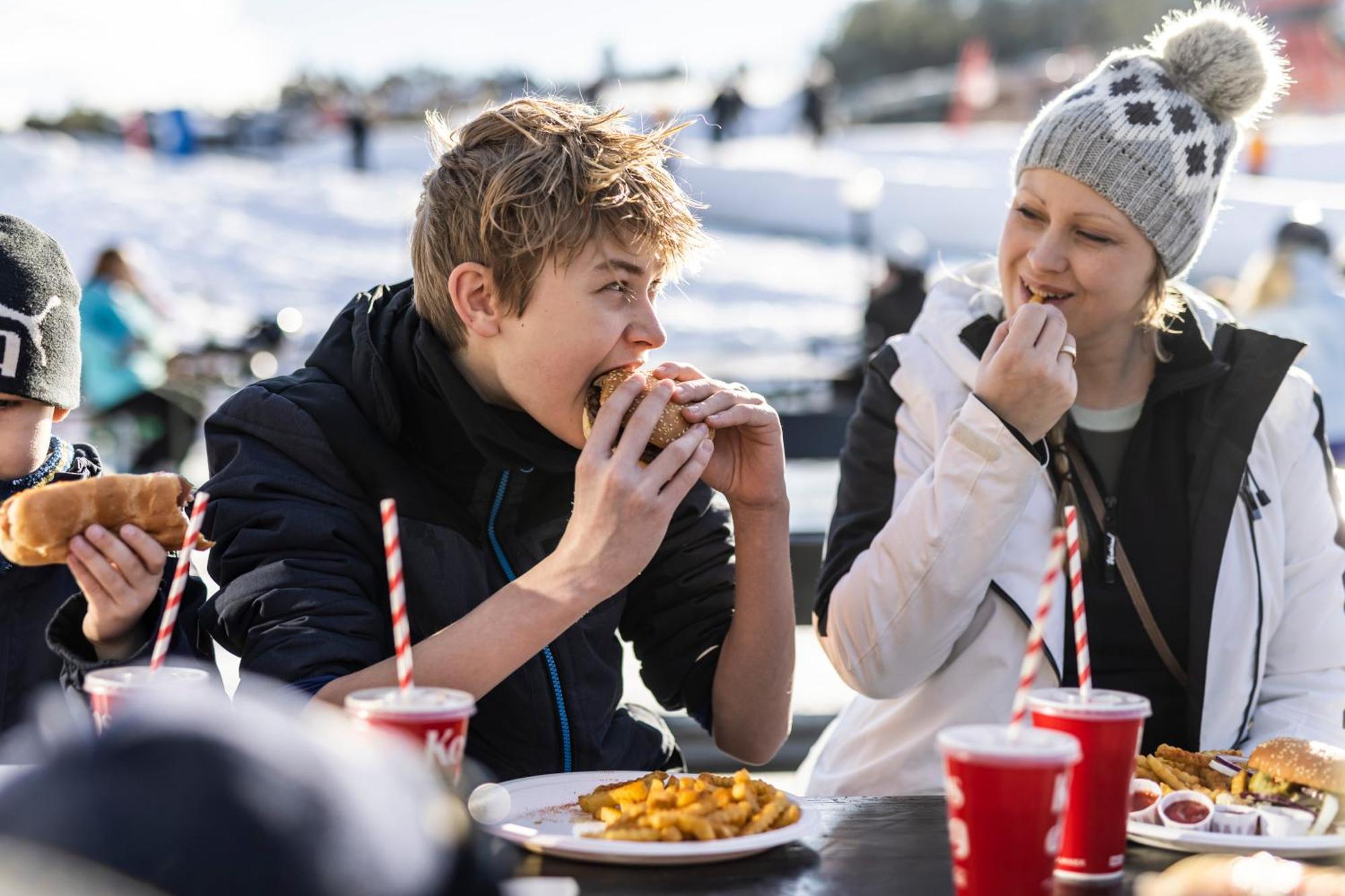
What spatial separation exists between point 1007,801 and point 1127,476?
1.58 m

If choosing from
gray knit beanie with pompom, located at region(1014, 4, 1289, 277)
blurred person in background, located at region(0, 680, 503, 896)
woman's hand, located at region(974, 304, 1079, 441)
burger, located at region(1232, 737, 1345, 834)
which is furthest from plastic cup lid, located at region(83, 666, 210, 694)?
gray knit beanie with pompom, located at region(1014, 4, 1289, 277)

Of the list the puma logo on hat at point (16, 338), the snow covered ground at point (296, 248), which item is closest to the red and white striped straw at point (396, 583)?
the puma logo on hat at point (16, 338)

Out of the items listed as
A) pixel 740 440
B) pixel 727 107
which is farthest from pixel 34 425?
pixel 727 107

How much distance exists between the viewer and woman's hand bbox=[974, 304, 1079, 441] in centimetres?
232

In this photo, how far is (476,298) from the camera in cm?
213

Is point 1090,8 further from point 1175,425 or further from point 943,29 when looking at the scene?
point 1175,425

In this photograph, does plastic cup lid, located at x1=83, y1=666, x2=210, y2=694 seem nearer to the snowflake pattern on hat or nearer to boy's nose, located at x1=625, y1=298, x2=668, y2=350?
boy's nose, located at x1=625, y1=298, x2=668, y2=350

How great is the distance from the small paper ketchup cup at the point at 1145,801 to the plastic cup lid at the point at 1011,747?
51cm

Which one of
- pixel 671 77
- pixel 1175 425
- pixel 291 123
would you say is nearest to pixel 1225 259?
pixel 1175 425

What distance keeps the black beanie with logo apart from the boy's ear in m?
0.54

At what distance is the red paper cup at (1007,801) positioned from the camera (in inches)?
48.9

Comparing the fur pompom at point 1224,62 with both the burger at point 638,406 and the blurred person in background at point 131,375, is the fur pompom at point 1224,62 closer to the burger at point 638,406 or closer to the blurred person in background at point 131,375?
the burger at point 638,406

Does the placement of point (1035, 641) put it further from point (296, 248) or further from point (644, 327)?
point (296, 248)

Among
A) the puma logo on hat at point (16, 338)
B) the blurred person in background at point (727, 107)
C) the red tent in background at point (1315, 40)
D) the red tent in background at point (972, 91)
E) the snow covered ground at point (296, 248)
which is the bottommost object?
the snow covered ground at point (296, 248)
